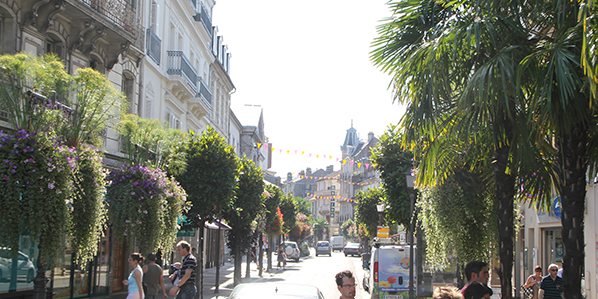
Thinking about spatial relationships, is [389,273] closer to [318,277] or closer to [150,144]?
[150,144]

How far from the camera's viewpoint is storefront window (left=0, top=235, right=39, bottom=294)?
520 inches

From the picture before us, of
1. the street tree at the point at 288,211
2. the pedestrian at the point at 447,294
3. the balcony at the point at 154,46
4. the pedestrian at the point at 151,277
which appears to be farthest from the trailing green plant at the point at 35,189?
the street tree at the point at 288,211

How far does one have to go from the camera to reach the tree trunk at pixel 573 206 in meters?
6.91

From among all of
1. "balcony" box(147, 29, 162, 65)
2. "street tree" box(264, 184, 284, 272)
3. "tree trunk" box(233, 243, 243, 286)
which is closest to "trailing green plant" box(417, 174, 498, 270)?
"balcony" box(147, 29, 162, 65)

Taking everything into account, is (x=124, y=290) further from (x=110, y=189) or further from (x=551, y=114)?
(x=551, y=114)

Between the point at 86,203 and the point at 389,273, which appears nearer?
the point at 86,203

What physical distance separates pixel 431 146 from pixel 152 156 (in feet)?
28.4

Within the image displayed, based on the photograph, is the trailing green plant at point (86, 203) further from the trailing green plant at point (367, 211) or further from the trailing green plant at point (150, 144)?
the trailing green plant at point (367, 211)

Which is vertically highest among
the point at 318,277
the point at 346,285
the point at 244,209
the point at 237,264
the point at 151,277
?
the point at 244,209

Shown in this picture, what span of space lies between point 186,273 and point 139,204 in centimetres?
370

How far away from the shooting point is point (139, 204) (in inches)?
544

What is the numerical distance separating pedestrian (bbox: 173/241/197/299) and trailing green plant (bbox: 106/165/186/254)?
347 cm

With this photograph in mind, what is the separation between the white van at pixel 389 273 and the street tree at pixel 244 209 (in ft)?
30.3

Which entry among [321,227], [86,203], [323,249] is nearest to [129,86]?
[86,203]
